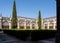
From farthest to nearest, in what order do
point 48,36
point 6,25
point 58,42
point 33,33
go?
point 6,25 → point 48,36 → point 33,33 → point 58,42

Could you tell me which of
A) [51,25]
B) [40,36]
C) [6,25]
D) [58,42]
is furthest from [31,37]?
[51,25]

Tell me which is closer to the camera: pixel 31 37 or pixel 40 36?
pixel 31 37

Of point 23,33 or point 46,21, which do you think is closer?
point 23,33

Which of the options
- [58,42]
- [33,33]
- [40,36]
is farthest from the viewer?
[40,36]

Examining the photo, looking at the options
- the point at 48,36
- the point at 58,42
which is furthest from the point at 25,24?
the point at 58,42

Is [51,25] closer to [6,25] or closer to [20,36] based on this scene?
[6,25]

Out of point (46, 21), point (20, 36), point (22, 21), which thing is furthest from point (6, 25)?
point (20, 36)

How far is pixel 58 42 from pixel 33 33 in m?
5.98

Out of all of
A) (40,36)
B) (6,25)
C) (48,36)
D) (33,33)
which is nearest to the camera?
(33,33)

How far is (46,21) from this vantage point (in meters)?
54.8

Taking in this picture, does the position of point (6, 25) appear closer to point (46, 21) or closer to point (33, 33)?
point (46, 21)

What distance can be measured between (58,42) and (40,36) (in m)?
6.82

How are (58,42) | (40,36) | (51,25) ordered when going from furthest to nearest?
(51,25), (40,36), (58,42)

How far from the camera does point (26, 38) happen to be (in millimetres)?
15141
